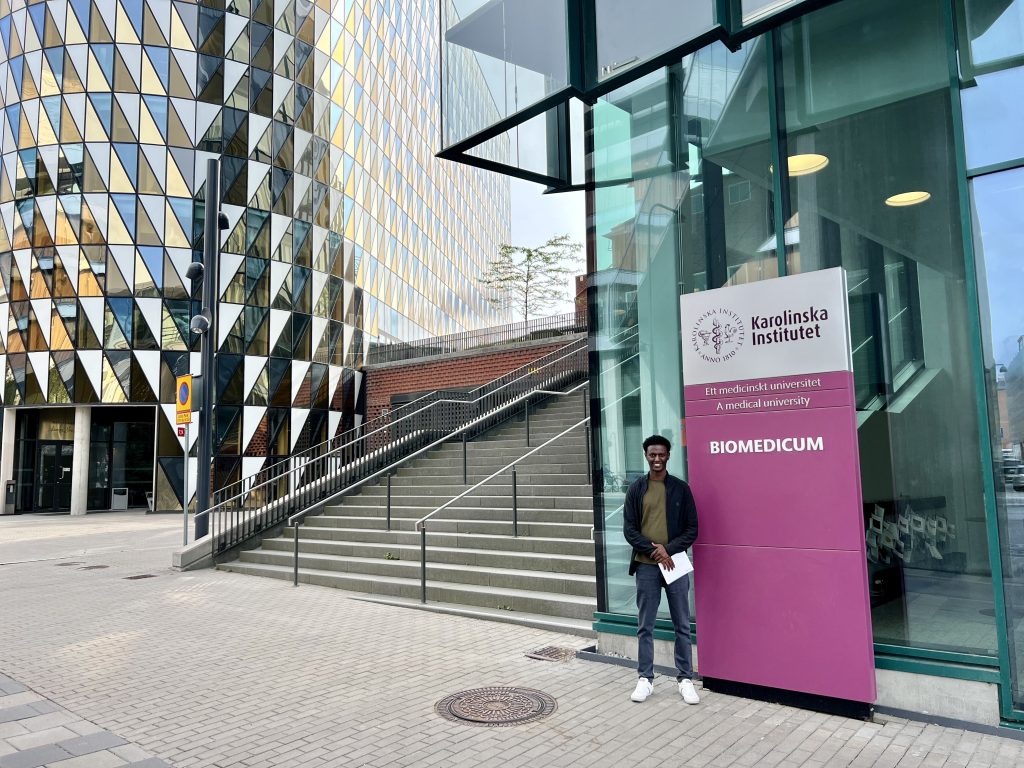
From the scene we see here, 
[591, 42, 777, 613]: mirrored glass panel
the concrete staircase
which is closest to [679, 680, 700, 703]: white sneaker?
[591, 42, 777, 613]: mirrored glass panel

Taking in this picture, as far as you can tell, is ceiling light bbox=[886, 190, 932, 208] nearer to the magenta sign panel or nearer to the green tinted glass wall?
the green tinted glass wall

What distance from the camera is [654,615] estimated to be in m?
5.67

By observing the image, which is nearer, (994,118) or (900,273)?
(994,118)

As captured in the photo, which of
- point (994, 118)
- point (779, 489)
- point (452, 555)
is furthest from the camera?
point (452, 555)

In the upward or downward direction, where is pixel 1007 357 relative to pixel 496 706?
upward

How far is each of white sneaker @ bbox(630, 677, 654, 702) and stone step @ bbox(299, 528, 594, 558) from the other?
3413mm

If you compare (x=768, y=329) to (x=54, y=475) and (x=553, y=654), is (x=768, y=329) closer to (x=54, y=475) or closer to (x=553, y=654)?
(x=553, y=654)

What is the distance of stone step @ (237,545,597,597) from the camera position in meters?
8.55

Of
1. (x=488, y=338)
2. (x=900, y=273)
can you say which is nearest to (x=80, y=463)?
(x=488, y=338)

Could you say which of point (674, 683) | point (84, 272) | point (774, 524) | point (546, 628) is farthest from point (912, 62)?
point (84, 272)

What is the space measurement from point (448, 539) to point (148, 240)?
71.1 ft

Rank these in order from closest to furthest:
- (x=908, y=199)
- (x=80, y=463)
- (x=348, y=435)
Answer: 1. (x=908, y=199)
2. (x=348, y=435)
3. (x=80, y=463)

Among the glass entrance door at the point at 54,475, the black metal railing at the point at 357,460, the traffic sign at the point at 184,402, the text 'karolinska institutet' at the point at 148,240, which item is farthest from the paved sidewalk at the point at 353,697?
the glass entrance door at the point at 54,475

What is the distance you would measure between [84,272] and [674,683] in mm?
27136
